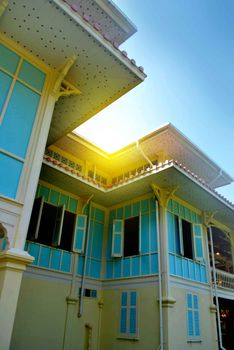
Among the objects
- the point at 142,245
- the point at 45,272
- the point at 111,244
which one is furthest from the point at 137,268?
the point at 45,272

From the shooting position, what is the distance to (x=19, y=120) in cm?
607

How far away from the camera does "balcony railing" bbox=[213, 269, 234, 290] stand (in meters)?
11.9

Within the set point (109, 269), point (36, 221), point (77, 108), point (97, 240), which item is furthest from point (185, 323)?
point (77, 108)

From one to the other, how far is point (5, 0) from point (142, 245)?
8.21 metres

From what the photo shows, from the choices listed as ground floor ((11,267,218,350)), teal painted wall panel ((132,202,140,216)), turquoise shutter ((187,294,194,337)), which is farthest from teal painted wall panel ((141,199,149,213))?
turquoise shutter ((187,294,194,337))

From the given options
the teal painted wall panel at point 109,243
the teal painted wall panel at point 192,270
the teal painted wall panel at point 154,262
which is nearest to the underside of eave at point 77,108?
the teal painted wall panel at point 109,243

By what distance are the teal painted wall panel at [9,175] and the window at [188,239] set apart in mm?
6525

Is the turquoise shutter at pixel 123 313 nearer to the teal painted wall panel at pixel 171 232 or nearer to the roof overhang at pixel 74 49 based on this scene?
the teal painted wall panel at pixel 171 232

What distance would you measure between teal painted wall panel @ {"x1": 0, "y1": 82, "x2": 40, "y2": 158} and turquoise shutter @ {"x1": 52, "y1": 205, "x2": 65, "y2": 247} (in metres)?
4.26

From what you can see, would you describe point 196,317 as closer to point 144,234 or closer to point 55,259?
point 144,234

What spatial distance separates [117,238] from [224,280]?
541cm

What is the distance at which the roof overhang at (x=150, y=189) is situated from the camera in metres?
9.61

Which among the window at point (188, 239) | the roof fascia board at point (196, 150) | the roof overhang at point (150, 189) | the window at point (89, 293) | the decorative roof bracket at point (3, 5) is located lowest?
the window at point (89, 293)

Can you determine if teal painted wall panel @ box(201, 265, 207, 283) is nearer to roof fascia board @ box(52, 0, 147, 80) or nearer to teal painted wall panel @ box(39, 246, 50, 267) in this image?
teal painted wall panel @ box(39, 246, 50, 267)
